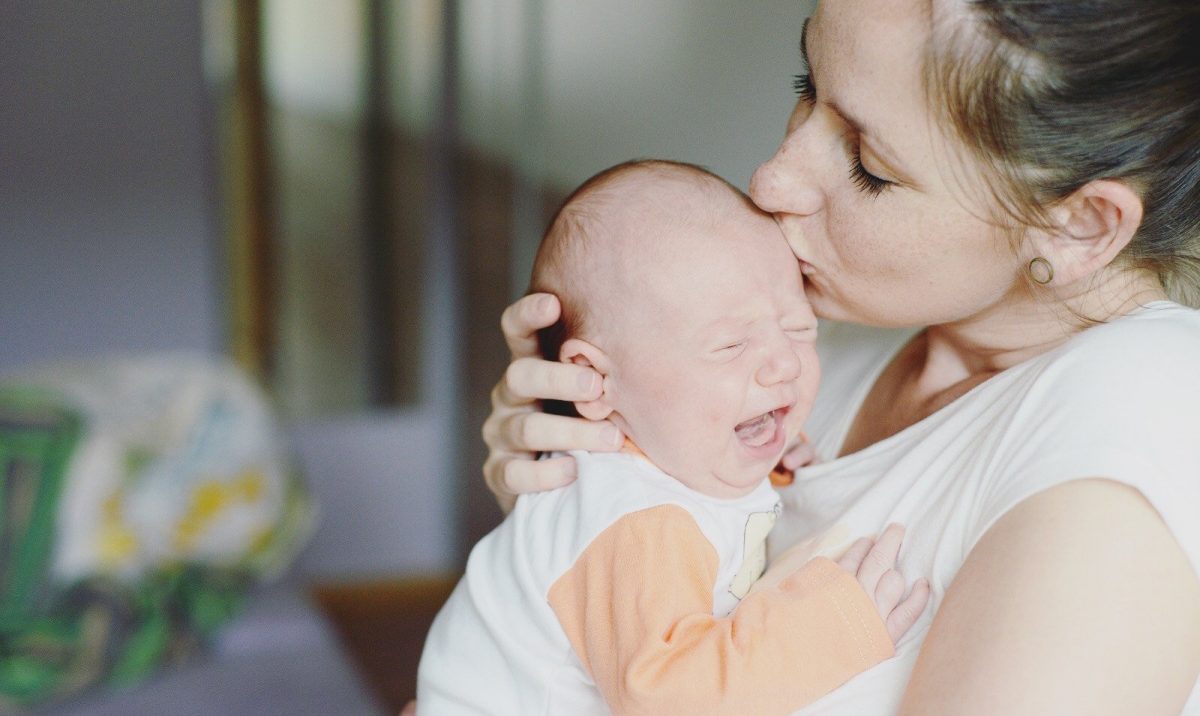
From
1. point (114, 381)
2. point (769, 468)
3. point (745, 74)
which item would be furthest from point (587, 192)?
point (114, 381)

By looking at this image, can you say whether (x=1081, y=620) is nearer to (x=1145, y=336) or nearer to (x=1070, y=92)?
(x=1145, y=336)

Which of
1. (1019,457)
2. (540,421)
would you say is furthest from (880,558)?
(540,421)

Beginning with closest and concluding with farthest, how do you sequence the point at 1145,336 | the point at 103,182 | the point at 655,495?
1. the point at 1145,336
2. the point at 655,495
3. the point at 103,182

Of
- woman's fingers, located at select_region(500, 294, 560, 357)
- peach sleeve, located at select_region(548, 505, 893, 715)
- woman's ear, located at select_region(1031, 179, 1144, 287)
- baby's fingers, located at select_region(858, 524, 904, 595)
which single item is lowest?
peach sleeve, located at select_region(548, 505, 893, 715)

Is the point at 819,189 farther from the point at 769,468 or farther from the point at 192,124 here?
the point at 192,124

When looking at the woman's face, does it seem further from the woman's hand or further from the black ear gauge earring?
the woman's hand

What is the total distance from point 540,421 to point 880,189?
1.21 ft

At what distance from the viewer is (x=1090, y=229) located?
933mm

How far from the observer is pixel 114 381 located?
124 inches

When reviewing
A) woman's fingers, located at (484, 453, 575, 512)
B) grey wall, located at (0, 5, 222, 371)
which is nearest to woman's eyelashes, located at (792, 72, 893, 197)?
woman's fingers, located at (484, 453, 575, 512)

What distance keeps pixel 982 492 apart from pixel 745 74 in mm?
1057

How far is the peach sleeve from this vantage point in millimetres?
882

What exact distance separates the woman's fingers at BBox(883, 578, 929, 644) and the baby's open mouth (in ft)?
0.66

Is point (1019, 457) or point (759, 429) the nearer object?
point (1019, 457)
